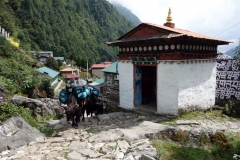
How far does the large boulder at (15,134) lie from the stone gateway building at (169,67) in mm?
5267

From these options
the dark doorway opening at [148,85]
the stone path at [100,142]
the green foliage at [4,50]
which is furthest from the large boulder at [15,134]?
the green foliage at [4,50]

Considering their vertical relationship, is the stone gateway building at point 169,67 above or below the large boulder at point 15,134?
above

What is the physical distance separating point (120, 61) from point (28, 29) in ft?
247

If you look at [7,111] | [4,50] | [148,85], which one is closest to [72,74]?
[7,111]

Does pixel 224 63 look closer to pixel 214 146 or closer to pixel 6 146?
pixel 214 146

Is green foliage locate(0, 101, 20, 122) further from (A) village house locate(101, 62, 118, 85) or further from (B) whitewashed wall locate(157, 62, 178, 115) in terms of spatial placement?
(A) village house locate(101, 62, 118, 85)

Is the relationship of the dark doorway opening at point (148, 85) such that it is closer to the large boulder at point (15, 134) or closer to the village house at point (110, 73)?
the large boulder at point (15, 134)

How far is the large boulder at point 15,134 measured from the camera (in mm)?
6055

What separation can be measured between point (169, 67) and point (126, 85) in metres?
2.88

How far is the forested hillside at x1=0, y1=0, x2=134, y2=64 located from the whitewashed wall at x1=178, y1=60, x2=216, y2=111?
5264 centimetres

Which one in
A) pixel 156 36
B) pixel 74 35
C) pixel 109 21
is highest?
pixel 109 21

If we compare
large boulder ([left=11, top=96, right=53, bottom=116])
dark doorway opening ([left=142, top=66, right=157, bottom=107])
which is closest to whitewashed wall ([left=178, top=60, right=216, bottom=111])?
dark doorway opening ([left=142, top=66, right=157, bottom=107])

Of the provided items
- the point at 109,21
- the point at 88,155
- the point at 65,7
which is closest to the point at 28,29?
the point at 65,7

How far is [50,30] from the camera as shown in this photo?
3295 inches
